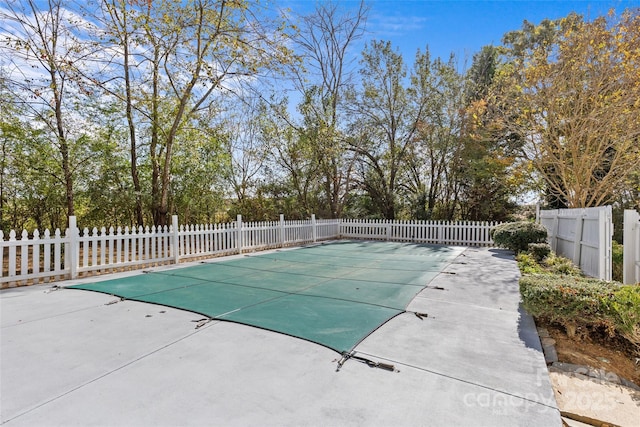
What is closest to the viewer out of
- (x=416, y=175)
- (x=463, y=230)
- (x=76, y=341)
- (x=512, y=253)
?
(x=76, y=341)

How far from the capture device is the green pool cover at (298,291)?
3021 mm

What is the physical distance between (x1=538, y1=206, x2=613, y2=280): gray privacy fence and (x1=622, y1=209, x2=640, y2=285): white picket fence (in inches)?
13.4

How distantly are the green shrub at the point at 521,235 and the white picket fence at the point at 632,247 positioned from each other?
12.4 ft

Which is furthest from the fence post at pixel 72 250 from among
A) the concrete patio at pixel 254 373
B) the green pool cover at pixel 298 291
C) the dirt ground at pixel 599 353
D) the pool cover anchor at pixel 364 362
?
the dirt ground at pixel 599 353

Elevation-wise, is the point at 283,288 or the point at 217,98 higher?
the point at 217,98

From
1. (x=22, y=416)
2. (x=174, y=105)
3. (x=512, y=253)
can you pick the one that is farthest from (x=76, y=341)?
(x=512, y=253)

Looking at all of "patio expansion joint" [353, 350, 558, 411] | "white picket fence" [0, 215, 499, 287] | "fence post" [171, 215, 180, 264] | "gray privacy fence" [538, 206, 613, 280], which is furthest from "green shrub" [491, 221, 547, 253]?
"fence post" [171, 215, 180, 264]

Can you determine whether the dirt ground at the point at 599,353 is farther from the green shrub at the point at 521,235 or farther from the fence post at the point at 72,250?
the fence post at the point at 72,250

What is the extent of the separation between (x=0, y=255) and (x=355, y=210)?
11.5 m

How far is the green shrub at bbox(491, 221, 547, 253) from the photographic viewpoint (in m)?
7.60

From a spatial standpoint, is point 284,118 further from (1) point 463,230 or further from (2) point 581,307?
(2) point 581,307

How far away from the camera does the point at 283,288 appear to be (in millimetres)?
4398

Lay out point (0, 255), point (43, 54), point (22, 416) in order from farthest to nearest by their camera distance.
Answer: point (43, 54), point (0, 255), point (22, 416)

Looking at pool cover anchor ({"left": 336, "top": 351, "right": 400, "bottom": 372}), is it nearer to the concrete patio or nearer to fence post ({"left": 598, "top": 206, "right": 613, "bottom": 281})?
the concrete patio
